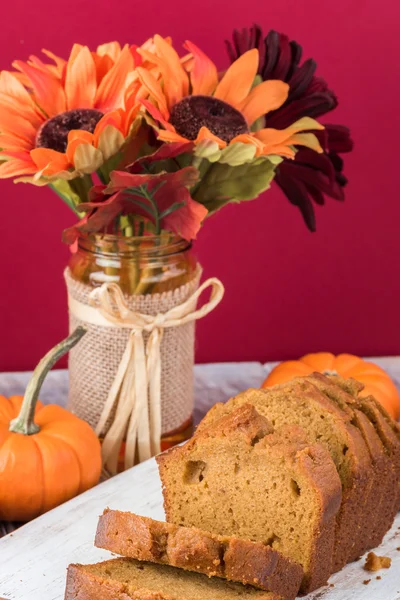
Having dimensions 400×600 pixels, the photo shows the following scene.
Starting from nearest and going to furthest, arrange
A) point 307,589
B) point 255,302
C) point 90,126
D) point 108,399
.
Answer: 1. point 307,589
2. point 90,126
3. point 108,399
4. point 255,302

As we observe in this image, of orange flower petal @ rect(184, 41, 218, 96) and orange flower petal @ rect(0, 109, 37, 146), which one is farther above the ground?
orange flower petal @ rect(184, 41, 218, 96)

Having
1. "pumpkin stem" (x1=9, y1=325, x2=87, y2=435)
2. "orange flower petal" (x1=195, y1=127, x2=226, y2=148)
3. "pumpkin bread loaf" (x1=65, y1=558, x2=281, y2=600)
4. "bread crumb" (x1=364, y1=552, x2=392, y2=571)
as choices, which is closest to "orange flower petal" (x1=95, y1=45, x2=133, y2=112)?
"orange flower petal" (x1=195, y1=127, x2=226, y2=148)

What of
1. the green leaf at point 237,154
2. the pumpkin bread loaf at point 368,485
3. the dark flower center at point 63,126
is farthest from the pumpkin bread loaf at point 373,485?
the dark flower center at point 63,126

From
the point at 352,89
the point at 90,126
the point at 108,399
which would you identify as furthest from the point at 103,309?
the point at 352,89

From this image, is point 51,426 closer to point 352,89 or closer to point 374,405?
point 374,405

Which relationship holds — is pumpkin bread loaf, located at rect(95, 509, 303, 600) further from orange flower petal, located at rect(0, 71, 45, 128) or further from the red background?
the red background

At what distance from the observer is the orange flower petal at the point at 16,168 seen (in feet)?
6.46

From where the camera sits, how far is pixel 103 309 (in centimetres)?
216

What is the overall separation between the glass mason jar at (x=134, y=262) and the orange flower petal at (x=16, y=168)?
0.83 ft

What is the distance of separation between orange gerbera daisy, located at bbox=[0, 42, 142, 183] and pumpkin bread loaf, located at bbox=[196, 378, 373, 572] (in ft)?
1.87

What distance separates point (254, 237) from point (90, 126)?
105 centimetres

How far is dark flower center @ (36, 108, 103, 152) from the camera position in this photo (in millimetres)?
2029

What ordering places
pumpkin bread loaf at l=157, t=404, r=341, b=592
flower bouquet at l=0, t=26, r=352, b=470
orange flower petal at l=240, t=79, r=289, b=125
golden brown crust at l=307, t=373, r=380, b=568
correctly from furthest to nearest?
orange flower petal at l=240, t=79, r=289, b=125 < flower bouquet at l=0, t=26, r=352, b=470 < golden brown crust at l=307, t=373, r=380, b=568 < pumpkin bread loaf at l=157, t=404, r=341, b=592

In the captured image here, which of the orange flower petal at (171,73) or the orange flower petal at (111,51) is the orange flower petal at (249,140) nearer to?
the orange flower petal at (171,73)
